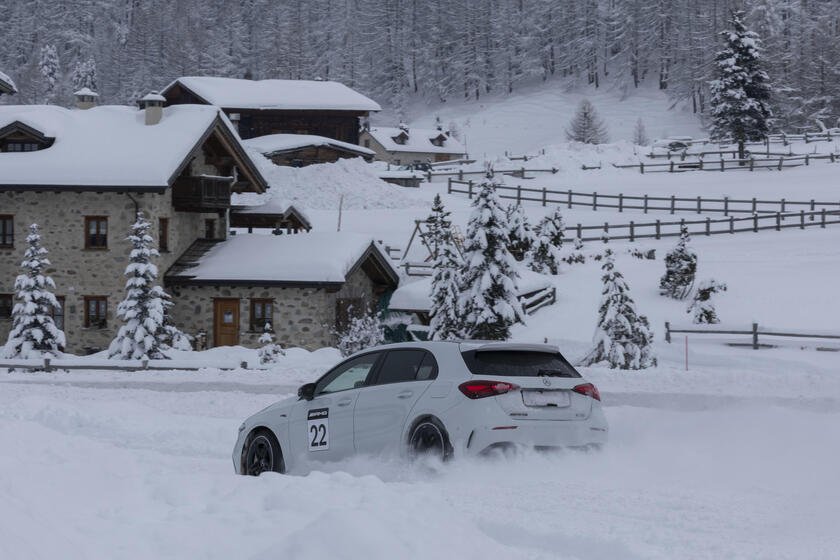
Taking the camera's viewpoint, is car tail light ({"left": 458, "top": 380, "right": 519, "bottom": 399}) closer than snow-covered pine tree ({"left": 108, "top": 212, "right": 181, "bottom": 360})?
Yes

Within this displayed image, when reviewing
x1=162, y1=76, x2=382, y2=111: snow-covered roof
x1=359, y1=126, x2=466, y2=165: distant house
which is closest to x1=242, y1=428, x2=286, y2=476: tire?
x1=162, y1=76, x2=382, y2=111: snow-covered roof

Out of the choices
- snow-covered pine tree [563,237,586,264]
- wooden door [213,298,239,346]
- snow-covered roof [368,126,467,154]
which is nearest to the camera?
wooden door [213,298,239,346]

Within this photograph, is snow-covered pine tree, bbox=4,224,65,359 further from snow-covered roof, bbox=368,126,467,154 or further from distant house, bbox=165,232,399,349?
snow-covered roof, bbox=368,126,467,154

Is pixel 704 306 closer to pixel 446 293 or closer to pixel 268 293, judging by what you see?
pixel 446 293

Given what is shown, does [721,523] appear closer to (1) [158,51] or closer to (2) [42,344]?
(2) [42,344]

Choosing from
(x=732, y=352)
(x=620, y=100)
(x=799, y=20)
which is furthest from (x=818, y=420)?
(x=799, y=20)

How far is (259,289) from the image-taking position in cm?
3481

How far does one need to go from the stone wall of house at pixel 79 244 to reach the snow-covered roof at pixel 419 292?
27.3 feet

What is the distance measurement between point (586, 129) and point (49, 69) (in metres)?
80.3

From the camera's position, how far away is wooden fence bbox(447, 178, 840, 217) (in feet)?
163

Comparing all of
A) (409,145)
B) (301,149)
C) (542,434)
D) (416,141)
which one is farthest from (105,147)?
(416,141)

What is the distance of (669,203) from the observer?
54.7m

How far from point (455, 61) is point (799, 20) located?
43274 mm

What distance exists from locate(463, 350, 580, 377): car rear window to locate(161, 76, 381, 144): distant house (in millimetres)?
61042
